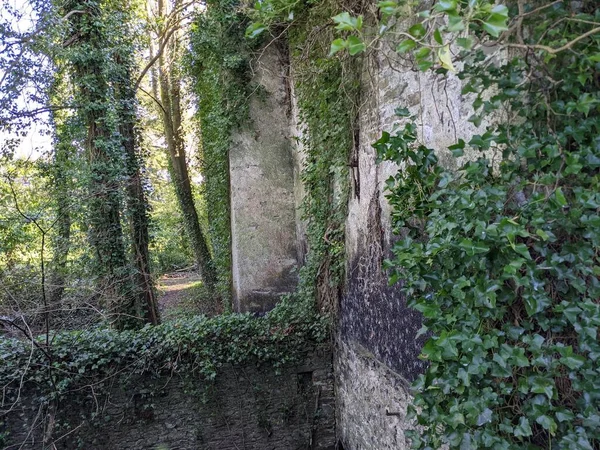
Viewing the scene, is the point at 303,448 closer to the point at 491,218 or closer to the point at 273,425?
the point at 273,425

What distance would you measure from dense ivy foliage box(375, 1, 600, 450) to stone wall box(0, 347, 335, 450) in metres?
3.35

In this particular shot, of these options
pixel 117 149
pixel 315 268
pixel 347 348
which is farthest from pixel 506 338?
pixel 117 149

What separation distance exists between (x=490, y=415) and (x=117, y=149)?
23.2 ft

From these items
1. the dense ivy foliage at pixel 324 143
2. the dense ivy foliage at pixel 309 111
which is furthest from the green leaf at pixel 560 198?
the dense ivy foliage at pixel 324 143

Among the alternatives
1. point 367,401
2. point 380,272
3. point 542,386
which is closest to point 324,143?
point 380,272

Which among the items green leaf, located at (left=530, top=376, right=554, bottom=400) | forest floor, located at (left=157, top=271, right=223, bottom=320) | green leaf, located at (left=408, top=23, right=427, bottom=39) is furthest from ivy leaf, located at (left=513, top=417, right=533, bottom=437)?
forest floor, located at (left=157, top=271, right=223, bottom=320)

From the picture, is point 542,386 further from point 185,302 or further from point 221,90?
point 185,302

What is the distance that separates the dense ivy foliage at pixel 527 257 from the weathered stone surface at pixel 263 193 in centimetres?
510

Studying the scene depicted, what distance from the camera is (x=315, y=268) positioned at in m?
5.69

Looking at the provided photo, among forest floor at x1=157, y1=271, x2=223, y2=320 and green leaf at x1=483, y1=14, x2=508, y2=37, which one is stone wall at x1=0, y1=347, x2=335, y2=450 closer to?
forest floor at x1=157, y1=271, x2=223, y2=320

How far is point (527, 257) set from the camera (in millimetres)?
2033

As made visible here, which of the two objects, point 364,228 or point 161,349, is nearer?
point 364,228

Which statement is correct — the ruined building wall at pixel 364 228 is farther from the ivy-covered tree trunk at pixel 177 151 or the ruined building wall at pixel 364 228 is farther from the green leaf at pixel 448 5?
the ivy-covered tree trunk at pixel 177 151

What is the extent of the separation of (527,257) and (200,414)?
4494 millimetres
